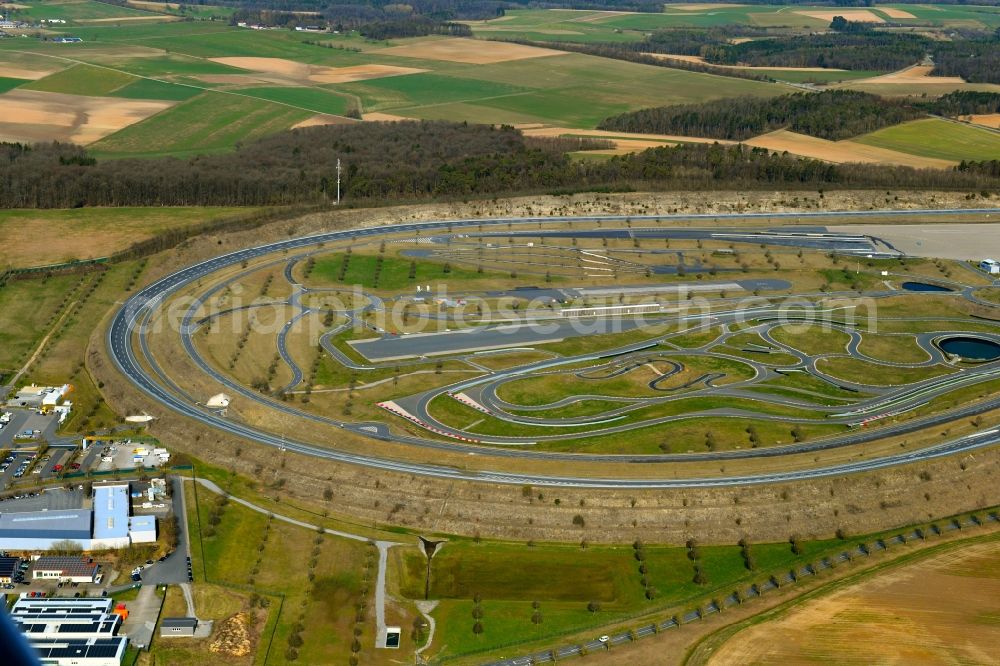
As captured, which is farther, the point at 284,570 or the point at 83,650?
the point at 284,570

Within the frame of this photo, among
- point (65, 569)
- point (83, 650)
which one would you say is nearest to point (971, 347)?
point (65, 569)

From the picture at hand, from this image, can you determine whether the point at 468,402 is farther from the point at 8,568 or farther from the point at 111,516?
the point at 8,568

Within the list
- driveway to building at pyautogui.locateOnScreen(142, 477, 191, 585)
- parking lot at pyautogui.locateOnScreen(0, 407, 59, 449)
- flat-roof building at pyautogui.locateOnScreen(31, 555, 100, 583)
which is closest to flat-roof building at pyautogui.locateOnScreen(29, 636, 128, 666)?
flat-roof building at pyautogui.locateOnScreen(31, 555, 100, 583)

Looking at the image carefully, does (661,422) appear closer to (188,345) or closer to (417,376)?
(417,376)

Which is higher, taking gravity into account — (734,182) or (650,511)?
(734,182)

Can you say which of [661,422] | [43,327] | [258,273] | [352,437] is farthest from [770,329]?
[43,327]

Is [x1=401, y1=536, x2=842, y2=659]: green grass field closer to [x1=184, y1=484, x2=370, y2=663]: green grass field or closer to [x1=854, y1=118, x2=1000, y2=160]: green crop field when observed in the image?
[x1=184, y1=484, x2=370, y2=663]: green grass field
